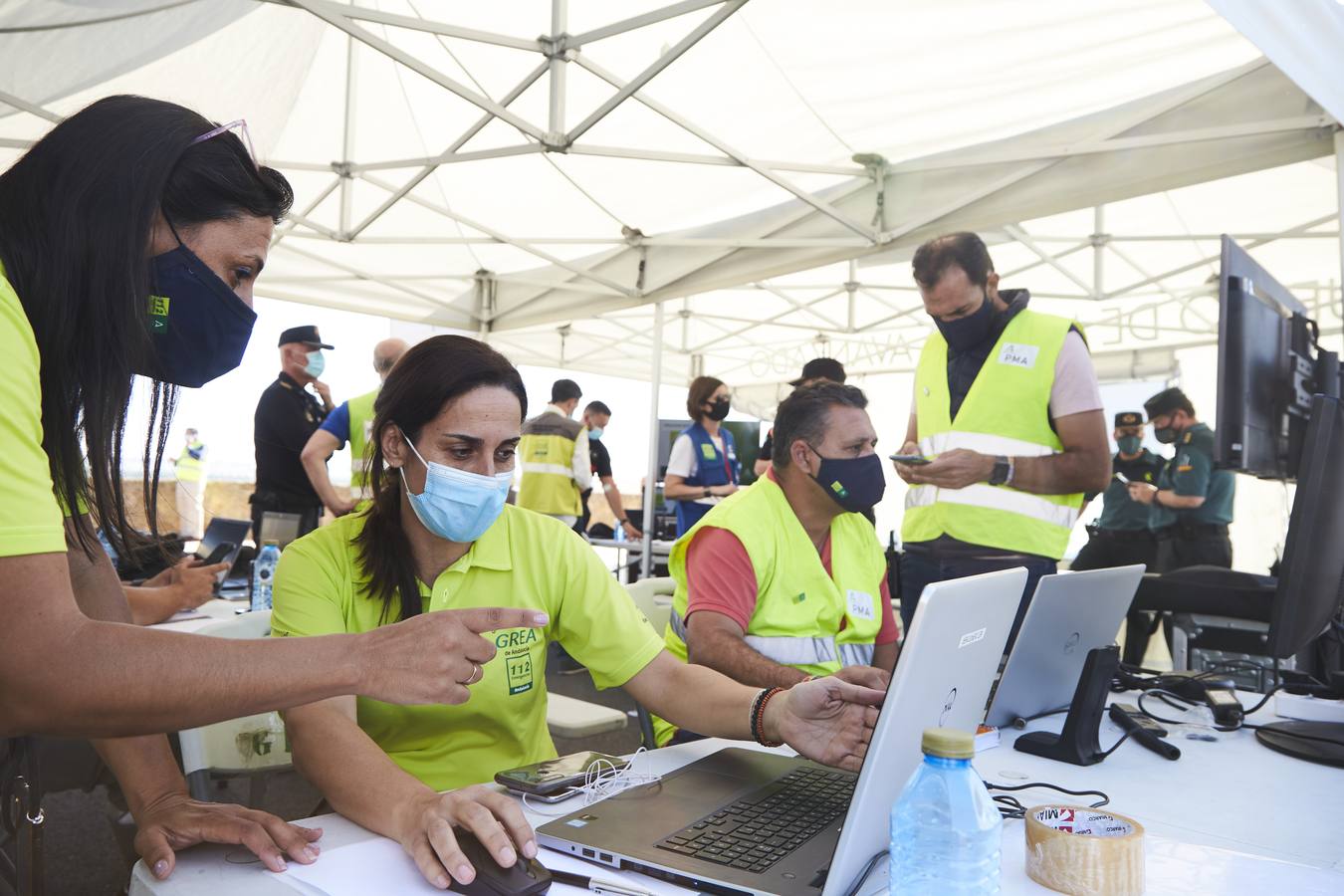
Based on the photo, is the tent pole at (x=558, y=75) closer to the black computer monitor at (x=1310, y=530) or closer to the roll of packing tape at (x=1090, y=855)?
the black computer monitor at (x=1310, y=530)

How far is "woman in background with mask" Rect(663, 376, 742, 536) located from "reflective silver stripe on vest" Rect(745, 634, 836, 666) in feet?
12.2

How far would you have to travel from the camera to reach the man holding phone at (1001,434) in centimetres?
239

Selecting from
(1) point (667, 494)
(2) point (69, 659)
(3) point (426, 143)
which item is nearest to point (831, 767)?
(2) point (69, 659)

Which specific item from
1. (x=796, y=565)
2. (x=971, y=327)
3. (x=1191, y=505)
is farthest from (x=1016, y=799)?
(x=1191, y=505)

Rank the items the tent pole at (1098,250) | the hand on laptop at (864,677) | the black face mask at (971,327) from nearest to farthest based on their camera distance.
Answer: the hand on laptop at (864,677), the black face mask at (971,327), the tent pole at (1098,250)

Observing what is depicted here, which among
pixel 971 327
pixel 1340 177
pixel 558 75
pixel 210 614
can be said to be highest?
pixel 558 75

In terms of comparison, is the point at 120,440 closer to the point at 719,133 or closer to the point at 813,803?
the point at 813,803

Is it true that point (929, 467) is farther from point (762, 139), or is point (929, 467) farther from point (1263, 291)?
point (762, 139)

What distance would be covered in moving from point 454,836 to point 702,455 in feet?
15.9

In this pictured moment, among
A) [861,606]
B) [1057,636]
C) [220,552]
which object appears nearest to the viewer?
[1057,636]

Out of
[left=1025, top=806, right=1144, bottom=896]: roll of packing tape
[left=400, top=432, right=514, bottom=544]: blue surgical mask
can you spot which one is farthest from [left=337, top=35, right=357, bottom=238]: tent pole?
[left=1025, top=806, right=1144, bottom=896]: roll of packing tape

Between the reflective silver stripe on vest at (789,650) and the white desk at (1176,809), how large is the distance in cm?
46

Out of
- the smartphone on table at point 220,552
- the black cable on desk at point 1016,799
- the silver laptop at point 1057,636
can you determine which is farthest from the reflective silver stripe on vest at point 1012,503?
the smartphone on table at point 220,552

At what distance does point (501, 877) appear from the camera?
827 mm
